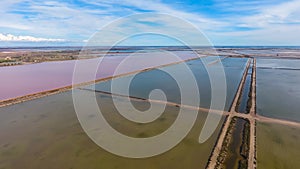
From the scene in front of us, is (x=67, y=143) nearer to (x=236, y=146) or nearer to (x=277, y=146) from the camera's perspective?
(x=236, y=146)

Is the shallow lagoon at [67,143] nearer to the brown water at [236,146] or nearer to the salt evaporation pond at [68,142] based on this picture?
the salt evaporation pond at [68,142]

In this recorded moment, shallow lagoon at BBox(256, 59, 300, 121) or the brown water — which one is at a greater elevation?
shallow lagoon at BBox(256, 59, 300, 121)

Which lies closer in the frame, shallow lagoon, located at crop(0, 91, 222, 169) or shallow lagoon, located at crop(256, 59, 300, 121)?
shallow lagoon, located at crop(0, 91, 222, 169)

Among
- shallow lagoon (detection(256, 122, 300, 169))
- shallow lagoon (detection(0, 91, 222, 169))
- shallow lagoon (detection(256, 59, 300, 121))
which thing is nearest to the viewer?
shallow lagoon (detection(256, 122, 300, 169))

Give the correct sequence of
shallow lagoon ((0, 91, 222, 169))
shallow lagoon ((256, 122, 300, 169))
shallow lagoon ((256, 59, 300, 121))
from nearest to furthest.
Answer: shallow lagoon ((256, 122, 300, 169))
shallow lagoon ((0, 91, 222, 169))
shallow lagoon ((256, 59, 300, 121))

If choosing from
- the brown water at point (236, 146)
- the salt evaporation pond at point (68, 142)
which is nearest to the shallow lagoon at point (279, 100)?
the brown water at point (236, 146)

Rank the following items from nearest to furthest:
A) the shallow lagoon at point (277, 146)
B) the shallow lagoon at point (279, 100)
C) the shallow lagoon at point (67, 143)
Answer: the shallow lagoon at point (277, 146), the shallow lagoon at point (67, 143), the shallow lagoon at point (279, 100)

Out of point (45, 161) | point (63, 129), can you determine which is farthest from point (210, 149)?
point (63, 129)

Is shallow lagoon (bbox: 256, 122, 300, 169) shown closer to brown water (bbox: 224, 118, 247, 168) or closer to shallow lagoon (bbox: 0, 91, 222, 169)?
brown water (bbox: 224, 118, 247, 168)

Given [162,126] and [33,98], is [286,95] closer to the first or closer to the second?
[162,126]

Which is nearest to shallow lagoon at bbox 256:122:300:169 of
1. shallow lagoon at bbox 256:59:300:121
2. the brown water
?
the brown water

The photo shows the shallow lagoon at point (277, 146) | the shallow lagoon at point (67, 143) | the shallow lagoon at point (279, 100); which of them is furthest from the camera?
the shallow lagoon at point (279, 100)
